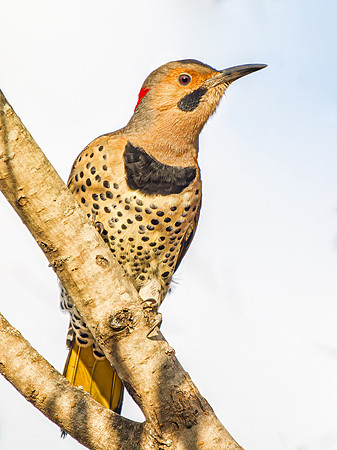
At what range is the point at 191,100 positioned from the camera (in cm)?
397

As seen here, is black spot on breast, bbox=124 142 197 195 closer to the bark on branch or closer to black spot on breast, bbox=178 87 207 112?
black spot on breast, bbox=178 87 207 112

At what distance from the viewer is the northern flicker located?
3.56 metres

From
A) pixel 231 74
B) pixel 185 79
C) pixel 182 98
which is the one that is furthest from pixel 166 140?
pixel 231 74

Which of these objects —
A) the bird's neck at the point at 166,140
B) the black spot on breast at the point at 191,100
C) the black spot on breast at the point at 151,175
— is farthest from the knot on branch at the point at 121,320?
the black spot on breast at the point at 191,100

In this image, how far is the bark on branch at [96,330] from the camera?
7.82ft

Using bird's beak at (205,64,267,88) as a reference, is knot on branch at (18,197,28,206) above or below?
above

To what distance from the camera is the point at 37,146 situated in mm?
2385

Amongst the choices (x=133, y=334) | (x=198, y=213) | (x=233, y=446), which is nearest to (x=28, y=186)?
(x=133, y=334)

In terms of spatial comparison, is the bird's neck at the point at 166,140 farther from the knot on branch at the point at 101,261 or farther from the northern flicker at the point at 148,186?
the knot on branch at the point at 101,261

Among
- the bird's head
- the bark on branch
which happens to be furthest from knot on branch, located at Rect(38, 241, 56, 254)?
the bird's head

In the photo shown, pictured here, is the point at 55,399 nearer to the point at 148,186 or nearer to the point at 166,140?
the point at 148,186

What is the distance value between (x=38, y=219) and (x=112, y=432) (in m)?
1.06

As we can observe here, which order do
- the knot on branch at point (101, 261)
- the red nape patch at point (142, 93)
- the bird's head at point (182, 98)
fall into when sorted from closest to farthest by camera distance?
the knot on branch at point (101, 261), the bird's head at point (182, 98), the red nape patch at point (142, 93)

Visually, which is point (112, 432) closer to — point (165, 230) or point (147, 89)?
point (165, 230)
